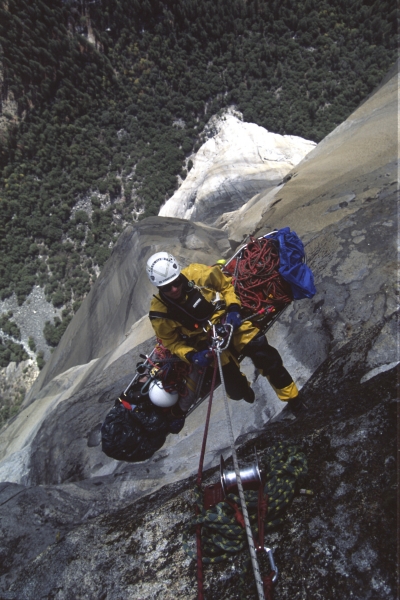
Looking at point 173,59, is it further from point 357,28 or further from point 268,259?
point 268,259

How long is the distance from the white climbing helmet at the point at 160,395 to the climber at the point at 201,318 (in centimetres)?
111

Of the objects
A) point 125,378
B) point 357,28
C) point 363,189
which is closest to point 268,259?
point 363,189

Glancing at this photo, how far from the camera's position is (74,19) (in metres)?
40.4

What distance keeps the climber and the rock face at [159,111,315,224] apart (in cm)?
1630

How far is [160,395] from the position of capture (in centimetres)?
486

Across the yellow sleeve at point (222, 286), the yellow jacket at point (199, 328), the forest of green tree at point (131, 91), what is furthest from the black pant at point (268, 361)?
the forest of green tree at point (131, 91)

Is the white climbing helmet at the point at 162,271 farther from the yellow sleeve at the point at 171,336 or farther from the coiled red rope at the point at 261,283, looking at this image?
the coiled red rope at the point at 261,283

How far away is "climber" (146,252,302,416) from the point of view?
3.61m

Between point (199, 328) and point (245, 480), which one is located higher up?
point (199, 328)

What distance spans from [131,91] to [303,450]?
47343 mm

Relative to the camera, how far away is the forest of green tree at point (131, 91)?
3628cm

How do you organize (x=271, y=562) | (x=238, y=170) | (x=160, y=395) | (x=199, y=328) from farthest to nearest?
(x=238, y=170), (x=160, y=395), (x=199, y=328), (x=271, y=562)

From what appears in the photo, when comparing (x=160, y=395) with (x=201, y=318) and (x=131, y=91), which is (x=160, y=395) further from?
(x=131, y=91)

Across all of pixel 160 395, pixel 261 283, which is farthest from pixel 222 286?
pixel 160 395
